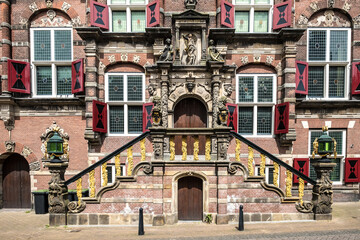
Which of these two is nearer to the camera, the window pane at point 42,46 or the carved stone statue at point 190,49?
the carved stone statue at point 190,49

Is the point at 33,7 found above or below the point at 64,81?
above

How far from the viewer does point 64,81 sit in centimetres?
995

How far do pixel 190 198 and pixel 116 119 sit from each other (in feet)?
17.6

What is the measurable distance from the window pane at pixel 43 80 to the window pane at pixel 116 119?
341cm

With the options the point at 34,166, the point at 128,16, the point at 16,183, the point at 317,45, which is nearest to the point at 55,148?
the point at 34,166

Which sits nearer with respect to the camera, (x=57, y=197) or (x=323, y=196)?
(x=57, y=197)

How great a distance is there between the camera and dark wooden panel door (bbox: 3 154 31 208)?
9.68 meters

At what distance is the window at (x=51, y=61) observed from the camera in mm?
9750

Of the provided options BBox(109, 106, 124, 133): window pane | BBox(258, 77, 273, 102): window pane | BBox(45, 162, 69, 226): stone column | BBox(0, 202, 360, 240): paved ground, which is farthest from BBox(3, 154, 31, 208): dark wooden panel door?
BBox(258, 77, 273, 102): window pane

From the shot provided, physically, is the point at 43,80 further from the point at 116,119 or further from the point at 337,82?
the point at 337,82

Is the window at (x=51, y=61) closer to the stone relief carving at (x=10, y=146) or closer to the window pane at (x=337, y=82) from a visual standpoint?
the stone relief carving at (x=10, y=146)

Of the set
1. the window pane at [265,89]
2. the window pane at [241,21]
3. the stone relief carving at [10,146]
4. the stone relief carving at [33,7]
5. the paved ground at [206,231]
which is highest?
the stone relief carving at [33,7]

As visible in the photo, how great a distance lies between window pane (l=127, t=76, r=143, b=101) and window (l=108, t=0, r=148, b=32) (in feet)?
7.97

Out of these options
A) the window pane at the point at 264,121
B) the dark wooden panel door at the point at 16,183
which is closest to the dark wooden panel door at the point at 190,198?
the window pane at the point at 264,121
